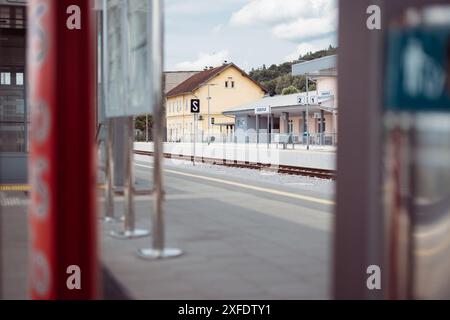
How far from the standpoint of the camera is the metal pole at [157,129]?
5.55 meters

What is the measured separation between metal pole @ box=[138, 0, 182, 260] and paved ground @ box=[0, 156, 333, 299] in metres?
0.18

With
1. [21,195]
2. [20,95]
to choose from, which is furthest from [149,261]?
[20,95]

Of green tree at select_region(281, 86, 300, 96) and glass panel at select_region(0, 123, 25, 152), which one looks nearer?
glass panel at select_region(0, 123, 25, 152)

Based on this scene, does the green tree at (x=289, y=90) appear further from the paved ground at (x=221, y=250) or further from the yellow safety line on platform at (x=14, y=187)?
the paved ground at (x=221, y=250)

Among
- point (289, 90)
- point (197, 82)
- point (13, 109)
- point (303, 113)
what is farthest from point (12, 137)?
point (289, 90)

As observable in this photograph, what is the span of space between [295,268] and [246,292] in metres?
0.88

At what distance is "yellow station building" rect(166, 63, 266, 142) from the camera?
65.7m

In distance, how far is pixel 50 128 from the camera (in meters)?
2.50

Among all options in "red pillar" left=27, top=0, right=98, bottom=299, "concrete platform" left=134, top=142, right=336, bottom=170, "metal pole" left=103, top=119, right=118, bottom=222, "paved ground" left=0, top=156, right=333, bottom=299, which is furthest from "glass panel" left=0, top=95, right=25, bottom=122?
"red pillar" left=27, top=0, right=98, bottom=299

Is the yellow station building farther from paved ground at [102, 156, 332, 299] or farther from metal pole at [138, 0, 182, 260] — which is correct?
metal pole at [138, 0, 182, 260]

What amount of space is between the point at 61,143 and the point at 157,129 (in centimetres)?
316

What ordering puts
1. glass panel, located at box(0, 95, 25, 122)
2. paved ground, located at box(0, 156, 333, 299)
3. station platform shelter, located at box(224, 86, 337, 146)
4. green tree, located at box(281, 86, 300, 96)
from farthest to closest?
green tree, located at box(281, 86, 300, 96)
station platform shelter, located at box(224, 86, 337, 146)
glass panel, located at box(0, 95, 25, 122)
paved ground, located at box(0, 156, 333, 299)
